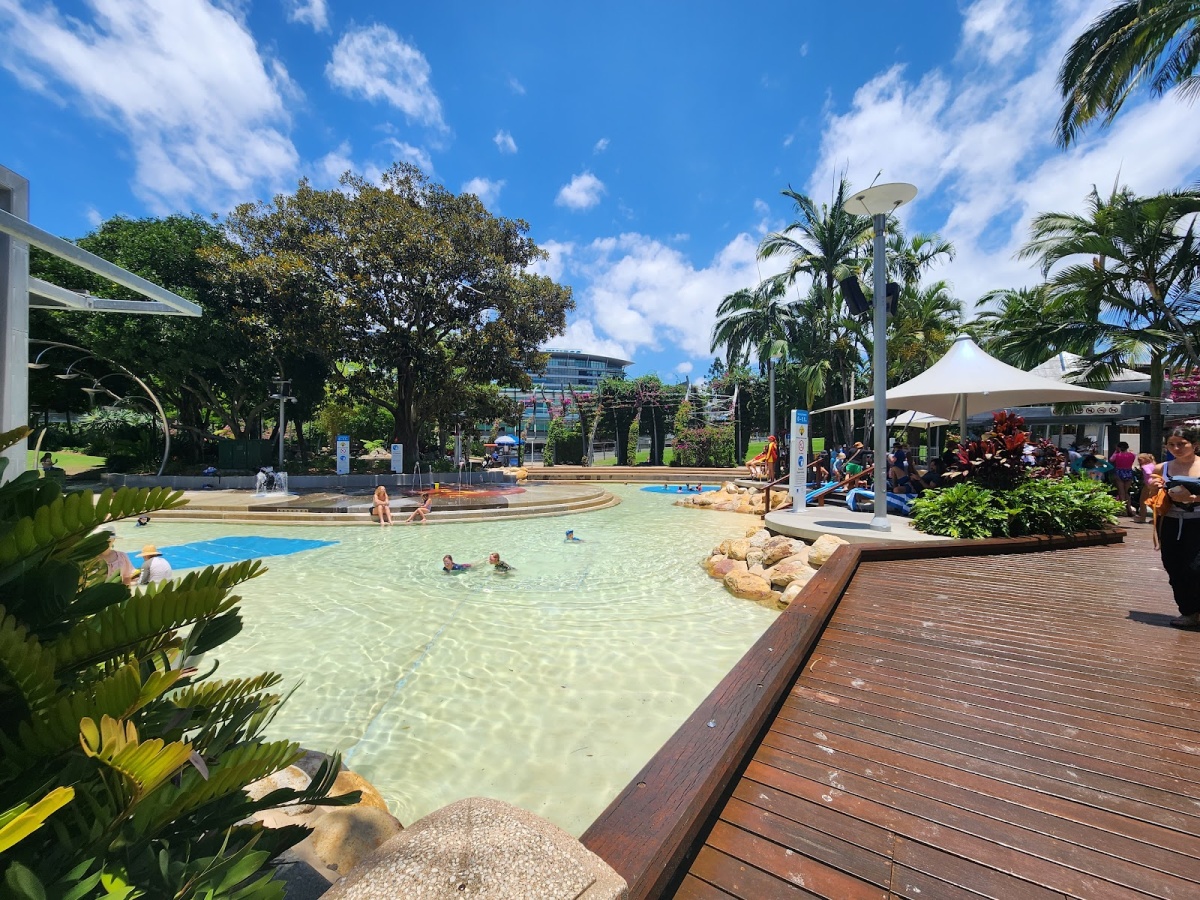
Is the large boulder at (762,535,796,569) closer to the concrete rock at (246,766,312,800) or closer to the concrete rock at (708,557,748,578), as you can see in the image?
the concrete rock at (708,557,748,578)

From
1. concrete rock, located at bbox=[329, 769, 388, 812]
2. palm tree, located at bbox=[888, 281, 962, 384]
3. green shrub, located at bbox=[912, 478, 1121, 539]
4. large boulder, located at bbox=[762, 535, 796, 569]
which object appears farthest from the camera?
palm tree, located at bbox=[888, 281, 962, 384]

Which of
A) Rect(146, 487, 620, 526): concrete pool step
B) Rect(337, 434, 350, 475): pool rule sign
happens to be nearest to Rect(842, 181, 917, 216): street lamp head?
Rect(146, 487, 620, 526): concrete pool step

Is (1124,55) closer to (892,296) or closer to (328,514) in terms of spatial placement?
(892,296)

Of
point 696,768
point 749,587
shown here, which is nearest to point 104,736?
point 696,768

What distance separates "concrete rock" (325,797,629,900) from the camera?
4.08 ft

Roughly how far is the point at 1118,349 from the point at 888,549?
39.3ft

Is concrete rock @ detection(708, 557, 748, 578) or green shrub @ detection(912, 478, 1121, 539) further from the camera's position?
concrete rock @ detection(708, 557, 748, 578)

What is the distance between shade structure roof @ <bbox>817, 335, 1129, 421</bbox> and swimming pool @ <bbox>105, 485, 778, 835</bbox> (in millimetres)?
5175

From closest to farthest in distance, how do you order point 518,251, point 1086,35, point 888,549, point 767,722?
point 767,722
point 888,549
point 1086,35
point 518,251

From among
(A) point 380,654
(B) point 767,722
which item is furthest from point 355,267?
(B) point 767,722

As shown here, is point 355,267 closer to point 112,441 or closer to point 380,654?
point 112,441

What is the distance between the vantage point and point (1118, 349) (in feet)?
42.2

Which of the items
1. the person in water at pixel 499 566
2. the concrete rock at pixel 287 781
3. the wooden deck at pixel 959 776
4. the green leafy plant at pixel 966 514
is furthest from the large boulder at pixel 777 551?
the concrete rock at pixel 287 781

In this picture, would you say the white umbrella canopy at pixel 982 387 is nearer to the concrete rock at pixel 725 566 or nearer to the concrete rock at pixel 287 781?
the concrete rock at pixel 725 566
